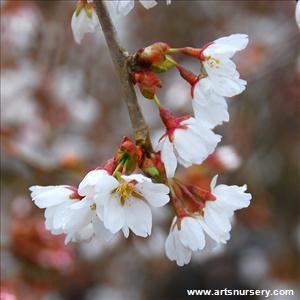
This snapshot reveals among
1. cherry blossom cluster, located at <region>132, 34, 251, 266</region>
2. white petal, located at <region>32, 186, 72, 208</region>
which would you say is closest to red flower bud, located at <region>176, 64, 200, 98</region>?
cherry blossom cluster, located at <region>132, 34, 251, 266</region>

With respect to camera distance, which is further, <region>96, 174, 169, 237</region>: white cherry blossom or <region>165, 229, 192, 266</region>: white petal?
<region>165, 229, 192, 266</region>: white petal

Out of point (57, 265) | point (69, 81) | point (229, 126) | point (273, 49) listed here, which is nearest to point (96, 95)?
point (69, 81)

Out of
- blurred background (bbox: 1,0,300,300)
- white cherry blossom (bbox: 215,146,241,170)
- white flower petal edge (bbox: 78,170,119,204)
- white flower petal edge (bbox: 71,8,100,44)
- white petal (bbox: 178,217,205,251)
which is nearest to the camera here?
white flower petal edge (bbox: 78,170,119,204)

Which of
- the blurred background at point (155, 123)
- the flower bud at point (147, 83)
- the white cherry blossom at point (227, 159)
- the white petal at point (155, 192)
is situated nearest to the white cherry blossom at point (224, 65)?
the flower bud at point (147, 83)

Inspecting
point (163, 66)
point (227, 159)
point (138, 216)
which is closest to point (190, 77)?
point (163, 66)

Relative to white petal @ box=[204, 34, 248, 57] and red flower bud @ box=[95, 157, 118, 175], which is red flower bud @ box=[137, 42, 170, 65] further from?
red flower bud @ box=[95, 157, 118, 175]

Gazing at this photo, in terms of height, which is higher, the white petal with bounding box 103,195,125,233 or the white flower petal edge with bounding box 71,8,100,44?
the white flower petal edge with bounding box 71,8,100,44

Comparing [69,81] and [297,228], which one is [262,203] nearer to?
[297,228]

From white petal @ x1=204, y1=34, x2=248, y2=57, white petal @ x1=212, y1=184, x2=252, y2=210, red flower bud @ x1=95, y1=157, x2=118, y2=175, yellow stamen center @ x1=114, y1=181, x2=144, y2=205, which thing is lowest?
white petal @ x1=212, y1=184, x2=252, y2=210
